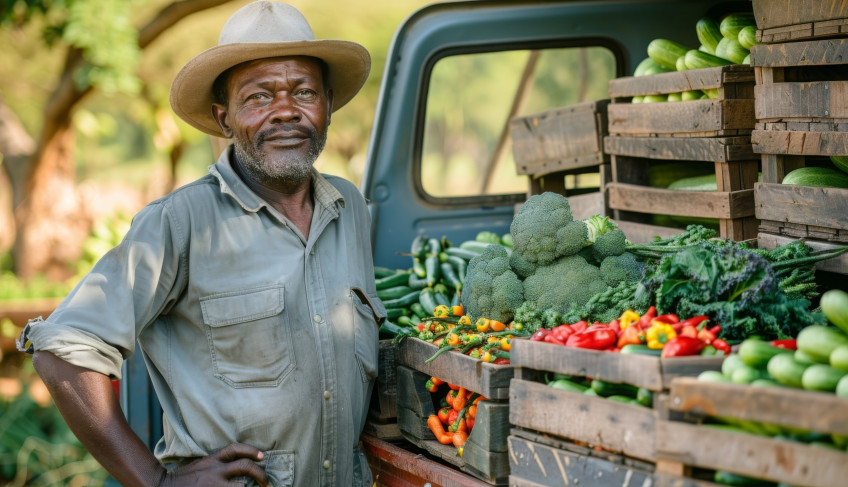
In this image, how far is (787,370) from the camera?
2.37 m

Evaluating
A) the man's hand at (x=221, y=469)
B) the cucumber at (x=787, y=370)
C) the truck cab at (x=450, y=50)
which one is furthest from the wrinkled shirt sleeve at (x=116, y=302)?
the cucumber at (x=787, y=370)

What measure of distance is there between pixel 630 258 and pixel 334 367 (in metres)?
1.32

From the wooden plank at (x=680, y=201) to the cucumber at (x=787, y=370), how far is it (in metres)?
1.49

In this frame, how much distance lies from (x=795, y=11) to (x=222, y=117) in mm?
2422

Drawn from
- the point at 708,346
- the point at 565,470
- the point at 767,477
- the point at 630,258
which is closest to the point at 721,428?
the point at 767,477

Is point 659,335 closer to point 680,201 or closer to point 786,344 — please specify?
point 786,344

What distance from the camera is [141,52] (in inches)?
427

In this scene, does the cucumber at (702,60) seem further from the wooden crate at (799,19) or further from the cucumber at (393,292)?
the cucumber at (393,292)

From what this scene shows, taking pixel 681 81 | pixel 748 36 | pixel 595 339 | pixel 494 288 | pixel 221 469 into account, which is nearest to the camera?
pixel 595 339

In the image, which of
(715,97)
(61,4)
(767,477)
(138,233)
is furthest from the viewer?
(61,4)

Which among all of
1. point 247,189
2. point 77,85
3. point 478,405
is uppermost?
point 77,85

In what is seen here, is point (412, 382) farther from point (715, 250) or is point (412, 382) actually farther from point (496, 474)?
point (715, 250)

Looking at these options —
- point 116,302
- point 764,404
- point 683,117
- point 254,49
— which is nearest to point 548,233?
point 683,117

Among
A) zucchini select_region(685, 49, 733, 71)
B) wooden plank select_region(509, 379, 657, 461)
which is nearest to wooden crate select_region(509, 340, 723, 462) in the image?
wooden plank select_region(509, 379, 657, 461)
